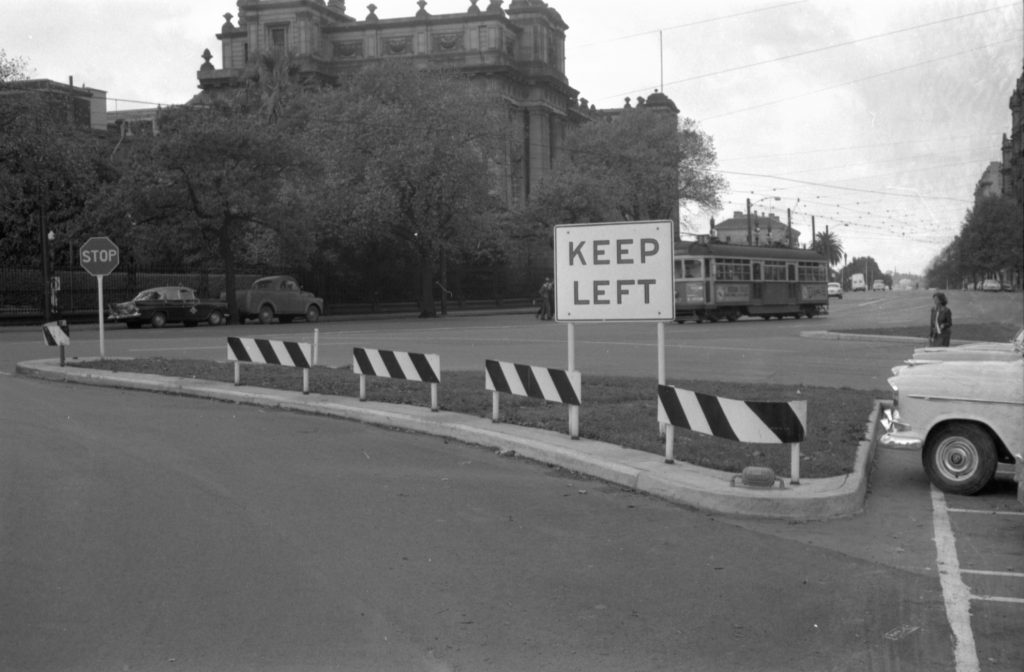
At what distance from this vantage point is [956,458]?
9594mm

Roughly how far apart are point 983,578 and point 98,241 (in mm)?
19596

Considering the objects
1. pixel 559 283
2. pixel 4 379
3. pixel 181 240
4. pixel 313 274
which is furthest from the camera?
pixel 313 274

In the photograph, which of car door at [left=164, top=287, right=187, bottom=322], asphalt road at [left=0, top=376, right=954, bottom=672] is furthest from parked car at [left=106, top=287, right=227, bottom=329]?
asphalt road at [left=0, top=376, right=954, bottom=672]

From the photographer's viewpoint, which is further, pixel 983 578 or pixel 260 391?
pixel 260 391

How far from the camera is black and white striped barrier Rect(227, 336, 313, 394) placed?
16.2 metres

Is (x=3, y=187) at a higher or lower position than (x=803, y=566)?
higher

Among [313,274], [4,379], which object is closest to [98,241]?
[4,379]

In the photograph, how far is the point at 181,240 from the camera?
154ft

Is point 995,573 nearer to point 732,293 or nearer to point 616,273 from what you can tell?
point 616,273

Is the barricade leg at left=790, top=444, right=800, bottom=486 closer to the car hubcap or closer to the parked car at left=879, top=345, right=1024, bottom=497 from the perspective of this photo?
the parked car at left=879, top=345, right=1024, bottom=497

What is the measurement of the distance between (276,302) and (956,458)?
4291 cm

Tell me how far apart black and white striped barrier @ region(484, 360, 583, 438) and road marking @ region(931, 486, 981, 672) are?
3.88 m

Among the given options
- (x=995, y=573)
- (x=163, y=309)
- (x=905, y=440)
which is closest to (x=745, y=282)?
(x=163, y=309)

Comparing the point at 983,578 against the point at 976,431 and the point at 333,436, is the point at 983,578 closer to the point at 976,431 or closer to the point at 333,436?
the point at 976,431
